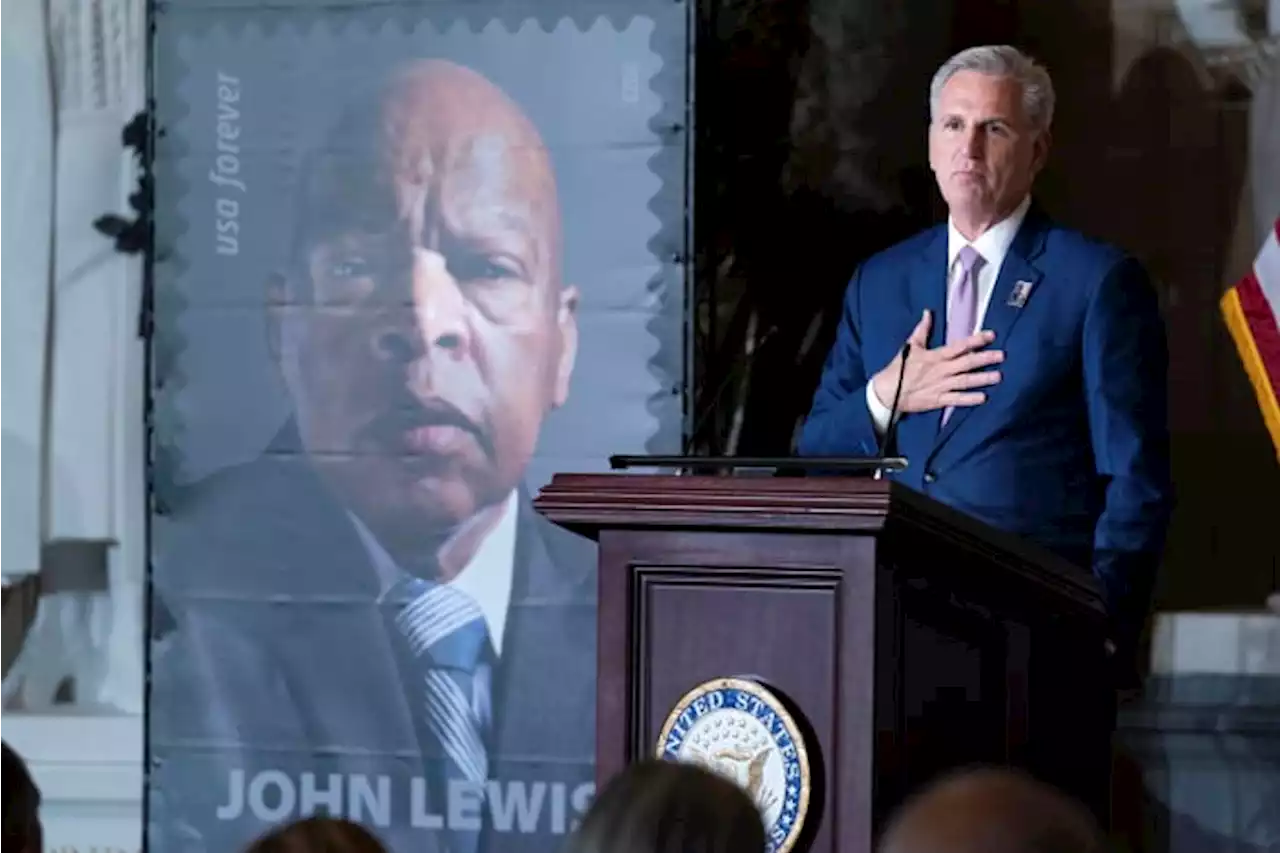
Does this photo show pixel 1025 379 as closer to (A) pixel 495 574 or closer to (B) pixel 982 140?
(B) pixel 982 140

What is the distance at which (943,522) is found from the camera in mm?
2525

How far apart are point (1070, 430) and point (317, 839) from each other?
91.9 inches

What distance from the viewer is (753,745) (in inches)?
94.5

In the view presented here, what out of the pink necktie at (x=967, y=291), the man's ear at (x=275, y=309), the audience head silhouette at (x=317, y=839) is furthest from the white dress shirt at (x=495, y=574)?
the audience head silhouette at (x=317, y=839)

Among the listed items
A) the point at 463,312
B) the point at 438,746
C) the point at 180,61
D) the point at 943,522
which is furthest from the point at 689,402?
the point at 943,522

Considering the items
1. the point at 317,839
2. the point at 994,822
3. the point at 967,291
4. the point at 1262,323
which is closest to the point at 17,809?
the point at 317,839

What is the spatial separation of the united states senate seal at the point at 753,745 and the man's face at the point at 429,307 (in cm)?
176

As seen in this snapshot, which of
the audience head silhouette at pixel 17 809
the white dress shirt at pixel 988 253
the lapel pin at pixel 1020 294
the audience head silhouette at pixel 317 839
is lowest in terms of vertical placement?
the audience head silhouette at pixel 17 809

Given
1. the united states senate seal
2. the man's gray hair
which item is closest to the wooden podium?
the united states senate seal

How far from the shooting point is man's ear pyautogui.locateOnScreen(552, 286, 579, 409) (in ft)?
13.6

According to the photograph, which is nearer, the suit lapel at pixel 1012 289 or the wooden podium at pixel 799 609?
the wooden podium at pixel 799 609

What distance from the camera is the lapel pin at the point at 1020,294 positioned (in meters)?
3.72

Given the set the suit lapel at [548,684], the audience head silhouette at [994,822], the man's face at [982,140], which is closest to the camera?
the audience head silhouette at [994,822]

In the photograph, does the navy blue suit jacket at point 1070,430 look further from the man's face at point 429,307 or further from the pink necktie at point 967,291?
the man's face at point 429,307
